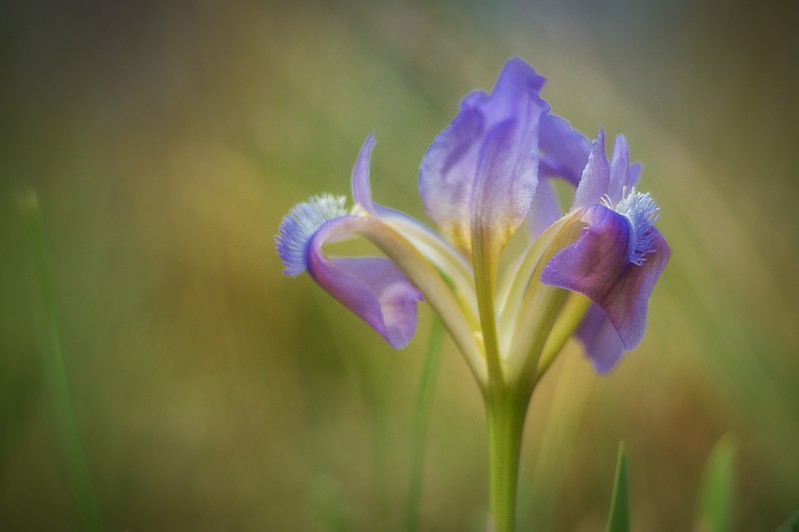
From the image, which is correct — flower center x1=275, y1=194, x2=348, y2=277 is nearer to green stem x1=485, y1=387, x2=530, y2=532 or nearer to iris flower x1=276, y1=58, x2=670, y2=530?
iris flower x1=276, y1=58, x2=670, y2=530

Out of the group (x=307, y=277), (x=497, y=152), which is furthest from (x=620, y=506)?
(x=307, y=277)

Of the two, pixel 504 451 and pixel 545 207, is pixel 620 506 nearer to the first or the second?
pixel 504 451

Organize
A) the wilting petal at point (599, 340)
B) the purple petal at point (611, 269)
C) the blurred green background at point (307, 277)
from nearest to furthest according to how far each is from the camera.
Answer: the purple petal at point (611, 269), the wilting petal at point (599, 340), the blurred green background at point (307, 277)

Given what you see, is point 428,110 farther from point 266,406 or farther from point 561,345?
point 561,345

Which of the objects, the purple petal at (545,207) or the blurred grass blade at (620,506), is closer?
Result: the blurred grass blade at (620,506)

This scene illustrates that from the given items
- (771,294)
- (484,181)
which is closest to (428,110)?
(771,294)

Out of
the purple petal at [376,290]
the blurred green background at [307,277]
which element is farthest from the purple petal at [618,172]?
the blurred green background at [307,277]

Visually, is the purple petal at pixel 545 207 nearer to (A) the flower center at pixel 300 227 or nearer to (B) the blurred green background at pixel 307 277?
(A) the flower center at pixel 300 227
